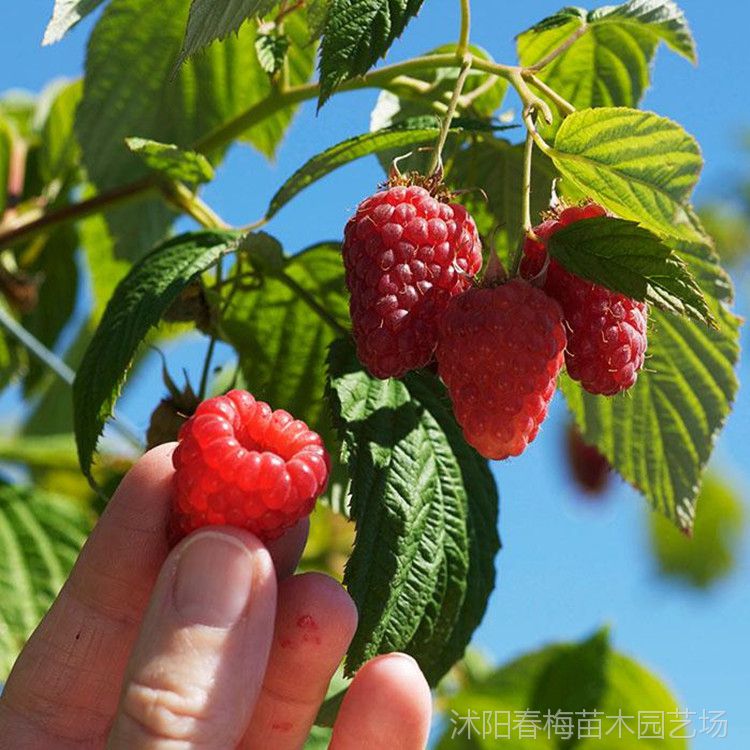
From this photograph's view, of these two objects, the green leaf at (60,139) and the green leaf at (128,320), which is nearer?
the green leaf at (128,320)

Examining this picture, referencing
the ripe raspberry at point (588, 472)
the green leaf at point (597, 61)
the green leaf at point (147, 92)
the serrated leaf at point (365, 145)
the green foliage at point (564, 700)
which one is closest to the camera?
the serrated leaf at point (365, 145)

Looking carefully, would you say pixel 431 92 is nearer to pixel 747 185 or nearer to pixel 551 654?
pixel 551 654

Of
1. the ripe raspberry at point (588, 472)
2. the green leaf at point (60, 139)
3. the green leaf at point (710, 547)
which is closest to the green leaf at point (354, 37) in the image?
the green leaf at point (60, 139)

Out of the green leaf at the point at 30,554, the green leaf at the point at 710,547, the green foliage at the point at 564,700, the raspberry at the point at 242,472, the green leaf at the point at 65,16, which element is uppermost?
the green leaf at the point at 65,16

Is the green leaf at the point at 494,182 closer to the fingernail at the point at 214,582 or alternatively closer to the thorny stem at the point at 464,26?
the thorny stem at the point at 464,26

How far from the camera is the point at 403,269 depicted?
33.5 inches

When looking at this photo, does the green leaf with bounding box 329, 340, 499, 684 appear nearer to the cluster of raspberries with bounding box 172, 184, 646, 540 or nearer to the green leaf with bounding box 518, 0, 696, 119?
the cluster of raspberries with bounding box 172, 184, 646, 540

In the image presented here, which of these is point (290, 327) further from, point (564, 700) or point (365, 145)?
point (564, 700)

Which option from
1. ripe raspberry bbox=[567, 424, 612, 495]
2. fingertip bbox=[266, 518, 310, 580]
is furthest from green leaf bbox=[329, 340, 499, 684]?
ripe raspberry bbox=[567, 424, 612, 495]

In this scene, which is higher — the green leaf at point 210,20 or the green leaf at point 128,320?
the green leaf at point 210,20

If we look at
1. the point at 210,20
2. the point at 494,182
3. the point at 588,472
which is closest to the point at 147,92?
the point at 494,182

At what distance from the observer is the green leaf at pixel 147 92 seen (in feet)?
4.51

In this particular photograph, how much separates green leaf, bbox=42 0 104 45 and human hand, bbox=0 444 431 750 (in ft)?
1.24

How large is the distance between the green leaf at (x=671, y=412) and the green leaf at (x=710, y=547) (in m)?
3.47
